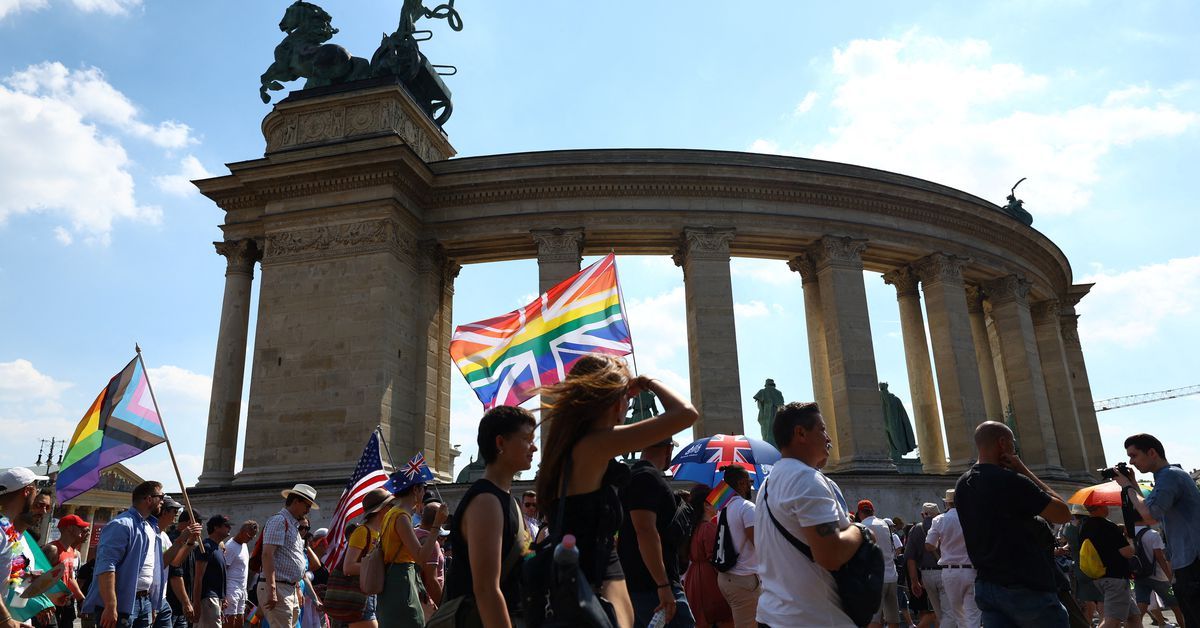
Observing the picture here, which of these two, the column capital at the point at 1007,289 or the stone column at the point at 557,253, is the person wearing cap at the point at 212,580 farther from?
the column capital at the point at 1007,289

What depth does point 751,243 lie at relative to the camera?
82.9ft

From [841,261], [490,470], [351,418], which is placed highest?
[841,261]

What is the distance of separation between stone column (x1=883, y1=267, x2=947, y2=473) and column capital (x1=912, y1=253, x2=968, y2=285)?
539 mm

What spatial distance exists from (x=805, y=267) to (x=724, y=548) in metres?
20.7

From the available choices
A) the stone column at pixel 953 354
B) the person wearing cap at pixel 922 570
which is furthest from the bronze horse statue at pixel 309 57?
the person wearing cap at pixel 922 570

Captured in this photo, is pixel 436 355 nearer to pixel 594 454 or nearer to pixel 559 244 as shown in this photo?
pixel 559 244

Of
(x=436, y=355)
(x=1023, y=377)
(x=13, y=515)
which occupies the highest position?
(x=436, y=355)

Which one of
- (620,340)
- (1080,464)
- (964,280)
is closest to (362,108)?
(620,340)

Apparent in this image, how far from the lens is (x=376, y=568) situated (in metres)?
6.33

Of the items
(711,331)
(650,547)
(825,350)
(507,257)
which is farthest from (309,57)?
(650,547)

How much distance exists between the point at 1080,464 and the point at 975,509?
27693mm

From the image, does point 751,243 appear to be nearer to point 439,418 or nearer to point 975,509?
point 439,418

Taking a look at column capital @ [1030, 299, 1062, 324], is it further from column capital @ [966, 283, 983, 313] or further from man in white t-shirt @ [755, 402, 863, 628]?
man in white t-shirt @ [755, 402, 863, 628]

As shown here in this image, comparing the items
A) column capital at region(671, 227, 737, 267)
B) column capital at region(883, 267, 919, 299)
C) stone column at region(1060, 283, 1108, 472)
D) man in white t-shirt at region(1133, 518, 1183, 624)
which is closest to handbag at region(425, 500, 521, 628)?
man in white t-shirt at region(1133, 518, 1183, 624)
